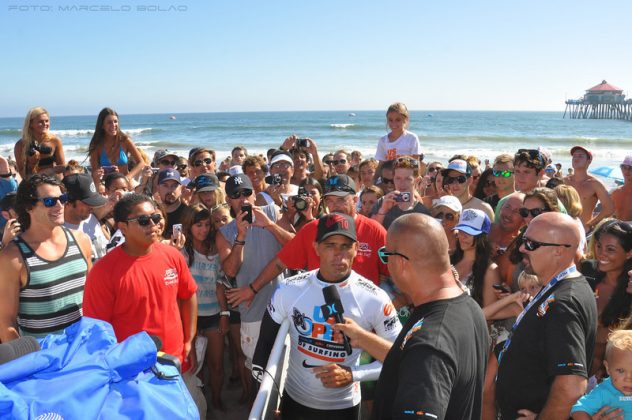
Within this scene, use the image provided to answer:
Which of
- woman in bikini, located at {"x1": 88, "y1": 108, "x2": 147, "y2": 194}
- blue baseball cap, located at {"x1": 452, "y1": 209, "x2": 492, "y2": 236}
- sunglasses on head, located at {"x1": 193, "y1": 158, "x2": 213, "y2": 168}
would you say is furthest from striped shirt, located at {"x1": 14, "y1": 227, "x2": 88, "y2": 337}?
sunglasses on head, located at {"x1": 193, "y1": 158, "x2": 213, "y2": 168}

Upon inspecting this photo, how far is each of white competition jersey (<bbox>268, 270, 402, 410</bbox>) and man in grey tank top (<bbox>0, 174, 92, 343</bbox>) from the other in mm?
1500

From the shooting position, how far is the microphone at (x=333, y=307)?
2748 millimetres

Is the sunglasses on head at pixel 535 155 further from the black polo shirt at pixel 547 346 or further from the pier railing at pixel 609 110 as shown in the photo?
the pier railing at pixel 609 110

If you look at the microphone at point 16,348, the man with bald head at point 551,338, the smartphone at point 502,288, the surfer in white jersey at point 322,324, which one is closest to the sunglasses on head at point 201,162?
the surfer in white jersey at point 322,324

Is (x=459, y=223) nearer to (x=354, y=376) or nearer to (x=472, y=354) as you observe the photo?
(x=354, y=376)

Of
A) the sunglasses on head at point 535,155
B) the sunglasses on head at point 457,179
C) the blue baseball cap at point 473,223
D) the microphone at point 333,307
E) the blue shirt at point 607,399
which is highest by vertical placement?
the sunglasses on head at point 535,155

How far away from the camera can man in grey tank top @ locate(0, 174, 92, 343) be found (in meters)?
3.11

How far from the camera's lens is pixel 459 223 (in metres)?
4.09

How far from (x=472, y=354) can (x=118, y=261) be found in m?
2.34

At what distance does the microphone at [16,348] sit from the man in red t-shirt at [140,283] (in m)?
1.47

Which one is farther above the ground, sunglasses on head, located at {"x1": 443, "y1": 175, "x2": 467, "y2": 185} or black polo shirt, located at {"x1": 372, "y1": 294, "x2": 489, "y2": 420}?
sunglasses on head, located at {"x1": 443, "y1": 175, "x2": 467, "y2": 185}

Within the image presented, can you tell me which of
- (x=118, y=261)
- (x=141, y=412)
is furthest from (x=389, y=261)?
(x=118, y=261)

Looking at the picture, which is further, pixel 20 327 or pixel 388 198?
pixel 388 198

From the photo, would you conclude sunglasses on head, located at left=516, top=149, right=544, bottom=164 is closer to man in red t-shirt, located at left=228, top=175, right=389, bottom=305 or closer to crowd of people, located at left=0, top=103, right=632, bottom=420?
crowd of people, located at left=0, top=103, right=632, bottom=420
